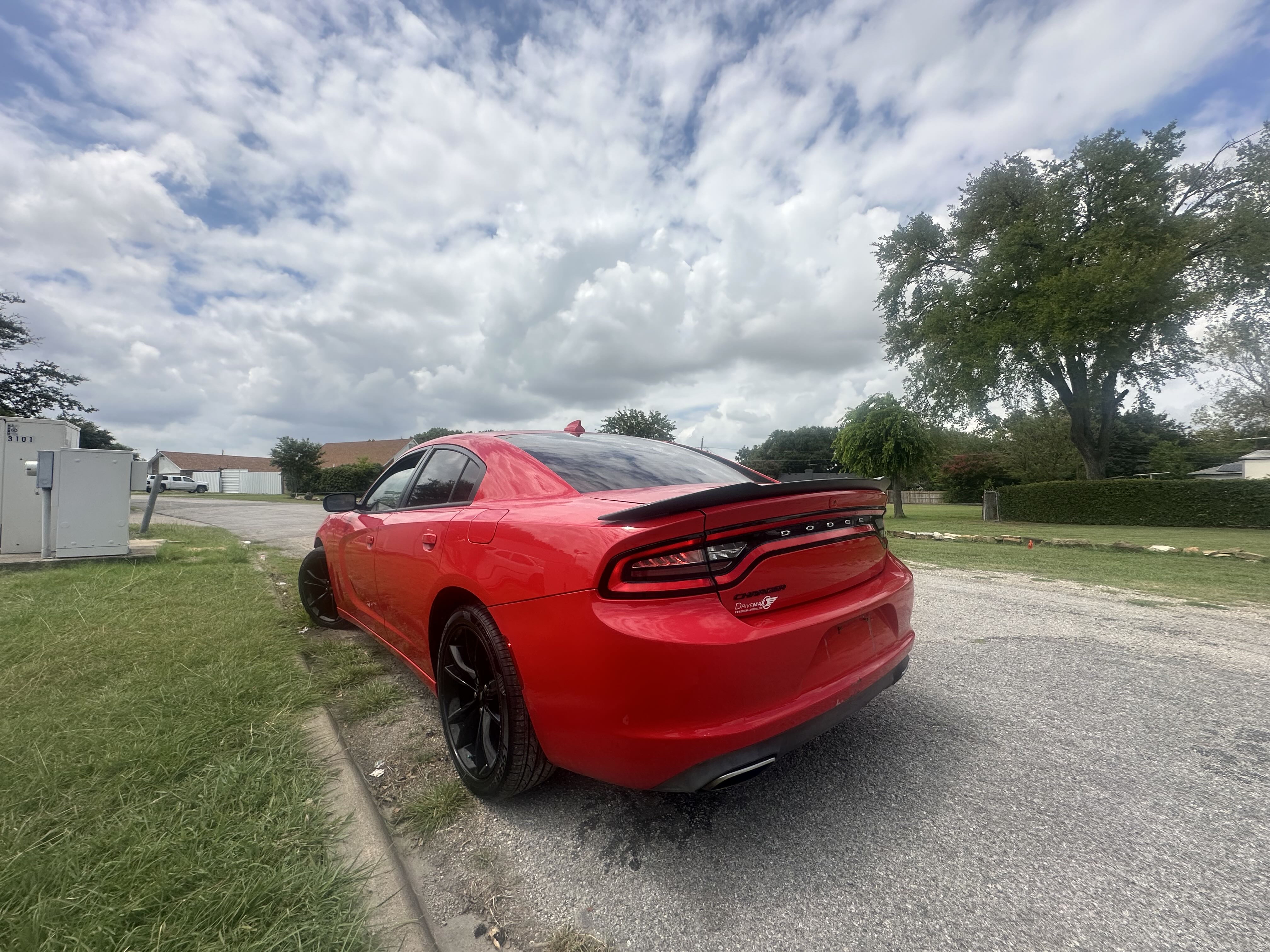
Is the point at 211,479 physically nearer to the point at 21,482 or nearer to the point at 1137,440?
the point at 21,482

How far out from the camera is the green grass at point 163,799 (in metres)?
1.38

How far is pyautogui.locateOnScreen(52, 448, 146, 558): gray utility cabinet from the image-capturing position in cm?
652

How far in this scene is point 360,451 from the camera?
73.4 metres

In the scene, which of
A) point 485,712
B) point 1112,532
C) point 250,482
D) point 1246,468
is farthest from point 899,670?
point 250,482

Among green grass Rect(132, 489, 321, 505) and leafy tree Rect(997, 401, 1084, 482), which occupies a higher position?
leafy tree Rect(997, 401, 1084, 482)

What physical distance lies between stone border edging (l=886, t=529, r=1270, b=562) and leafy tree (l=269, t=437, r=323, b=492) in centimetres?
5322

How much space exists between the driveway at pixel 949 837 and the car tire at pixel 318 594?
2.92 metres

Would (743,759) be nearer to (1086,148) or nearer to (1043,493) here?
(1043,493)

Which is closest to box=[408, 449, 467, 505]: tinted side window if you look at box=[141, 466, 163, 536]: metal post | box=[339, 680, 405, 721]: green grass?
box=[339, 680, 405, 721]: green grass

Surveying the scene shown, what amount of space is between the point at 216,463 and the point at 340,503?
9377 cm

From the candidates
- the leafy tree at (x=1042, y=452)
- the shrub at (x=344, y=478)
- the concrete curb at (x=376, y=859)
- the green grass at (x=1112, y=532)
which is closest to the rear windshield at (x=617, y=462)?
the concrete curb at (x=376, y=859)

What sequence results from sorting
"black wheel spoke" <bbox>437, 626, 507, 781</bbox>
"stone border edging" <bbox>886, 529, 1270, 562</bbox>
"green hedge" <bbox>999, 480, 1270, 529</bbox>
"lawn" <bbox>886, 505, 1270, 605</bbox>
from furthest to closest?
"green hedge" <bbox>999, 480, 1270, 529</bbox>, "stone border edging" <bbox>886, 529, 1270, 562</bbox>, "lawn" <bbox>886, 505, 1270, 605</bbox>, "black wheel spoke" <bbox>437, 626, 507, 781</bbox>

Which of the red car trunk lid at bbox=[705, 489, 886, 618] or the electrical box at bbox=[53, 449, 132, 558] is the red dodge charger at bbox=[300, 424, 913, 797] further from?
the electrical box at bbox=[53, 449, 132, 558]

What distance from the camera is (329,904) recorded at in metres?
1.45
